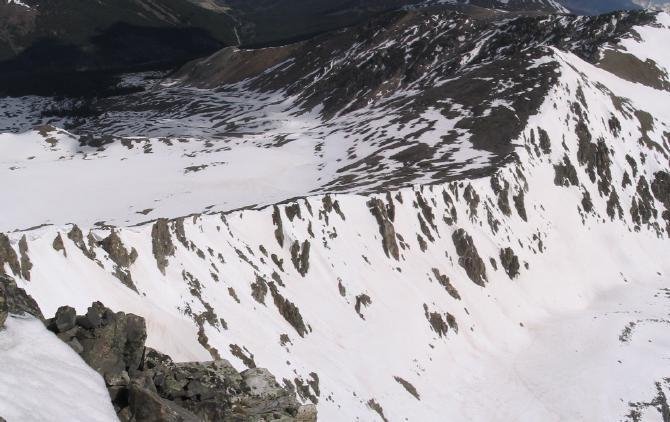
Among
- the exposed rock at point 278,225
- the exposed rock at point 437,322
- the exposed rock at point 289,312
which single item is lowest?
the exposed rock at point 437,322

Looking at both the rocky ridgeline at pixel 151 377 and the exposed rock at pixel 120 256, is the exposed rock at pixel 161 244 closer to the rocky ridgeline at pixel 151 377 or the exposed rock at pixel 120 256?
the exposed rock at pixel 120 256

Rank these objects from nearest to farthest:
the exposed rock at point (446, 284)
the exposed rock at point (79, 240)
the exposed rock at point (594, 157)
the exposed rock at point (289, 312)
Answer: the exposed rock at point (79, 240), the exposed rock at point (289, 312), the exposed rock at point (446, 284), the exposed rock at point (594, 157)

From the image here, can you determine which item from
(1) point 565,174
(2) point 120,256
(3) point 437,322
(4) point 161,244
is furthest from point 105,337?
(1) point 565,174

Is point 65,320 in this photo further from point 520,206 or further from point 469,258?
point 520,206

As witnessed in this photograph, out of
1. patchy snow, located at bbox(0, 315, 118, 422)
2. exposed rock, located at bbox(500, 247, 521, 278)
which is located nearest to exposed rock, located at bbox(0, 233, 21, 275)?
patchy snow, located at bbox(0, 315, 118, 422)

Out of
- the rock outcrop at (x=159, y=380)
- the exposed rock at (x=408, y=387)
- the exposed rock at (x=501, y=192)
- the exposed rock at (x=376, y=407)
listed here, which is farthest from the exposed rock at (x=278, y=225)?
the exposed rock at (x=501, y=192)

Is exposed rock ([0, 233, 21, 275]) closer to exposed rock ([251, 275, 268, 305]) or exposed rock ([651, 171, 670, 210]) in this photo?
exposed rock ([251, 275, 268, 305])
